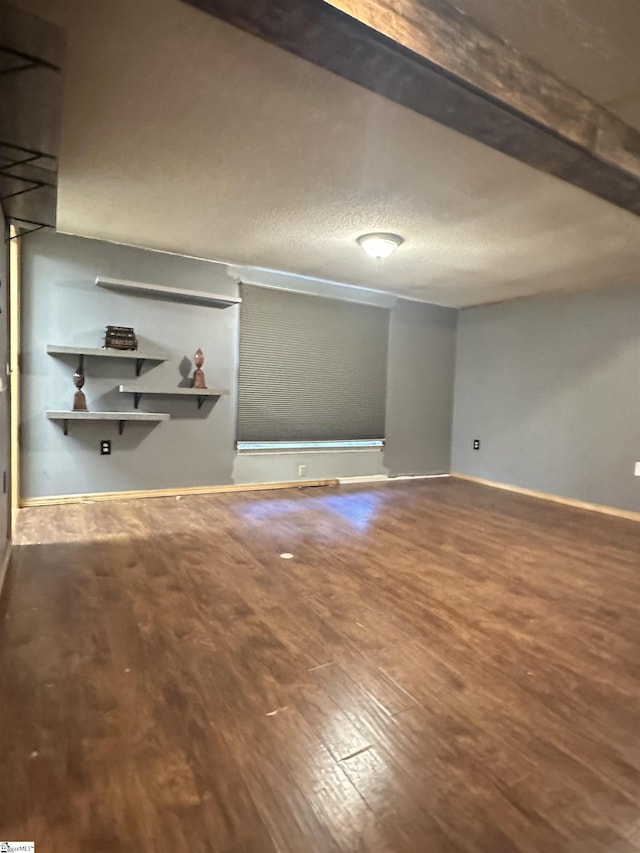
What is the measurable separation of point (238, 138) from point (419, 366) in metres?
4.00

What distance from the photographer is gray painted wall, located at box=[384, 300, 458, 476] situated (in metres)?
5.66

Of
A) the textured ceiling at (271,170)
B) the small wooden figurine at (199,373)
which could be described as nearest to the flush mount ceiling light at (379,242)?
the textured ceiling at (271,170)

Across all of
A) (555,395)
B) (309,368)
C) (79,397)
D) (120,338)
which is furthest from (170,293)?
(555,395)

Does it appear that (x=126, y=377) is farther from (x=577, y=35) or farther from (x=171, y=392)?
(x=577, y=35)

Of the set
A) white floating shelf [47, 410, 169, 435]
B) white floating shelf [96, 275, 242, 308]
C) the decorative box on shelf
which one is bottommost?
white floating shelf [47, 410, 169, 435]

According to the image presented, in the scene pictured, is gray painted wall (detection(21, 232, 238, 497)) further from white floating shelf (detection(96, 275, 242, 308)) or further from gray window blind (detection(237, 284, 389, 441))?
gray window blind (detection(237, 284, 389, 441))

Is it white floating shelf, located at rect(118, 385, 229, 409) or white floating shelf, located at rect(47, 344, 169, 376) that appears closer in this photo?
white floating shelf, located at rect(47, 344, 169, 376)

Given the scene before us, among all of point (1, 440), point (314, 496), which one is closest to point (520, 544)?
point (314, 496)

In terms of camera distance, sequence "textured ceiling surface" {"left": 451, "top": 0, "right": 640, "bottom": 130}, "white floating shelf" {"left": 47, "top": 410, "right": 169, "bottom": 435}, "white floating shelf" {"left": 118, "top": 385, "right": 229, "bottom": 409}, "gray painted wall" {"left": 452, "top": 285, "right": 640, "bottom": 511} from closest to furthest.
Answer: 1. "textured ceiling surface" {"left": 451, "top": 0, "right": 640, "bottom": 130}
2. "white floating shelf" {"left": 47, "top": 410, "right": 169, "bottom": 435}
3. "white floating shelf" {"left": 118, "top": 385, "right": 229, "bottom": 409}
4. "gray painted wall" {"left": 452, "top": 285, "right": 640, "bottom": 511}

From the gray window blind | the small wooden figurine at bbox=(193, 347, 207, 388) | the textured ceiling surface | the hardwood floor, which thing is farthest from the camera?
the gray window blind

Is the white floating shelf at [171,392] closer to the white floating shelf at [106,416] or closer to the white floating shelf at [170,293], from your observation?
the white floating shelf at [106,416]

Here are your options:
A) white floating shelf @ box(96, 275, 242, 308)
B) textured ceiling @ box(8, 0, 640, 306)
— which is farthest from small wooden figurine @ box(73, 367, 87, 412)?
textured ceiling @ box(8, 0, 640, 306)

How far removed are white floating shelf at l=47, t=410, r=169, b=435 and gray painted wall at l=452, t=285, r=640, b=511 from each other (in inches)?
146

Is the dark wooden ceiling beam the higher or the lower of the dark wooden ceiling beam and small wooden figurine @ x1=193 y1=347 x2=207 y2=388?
the higher
